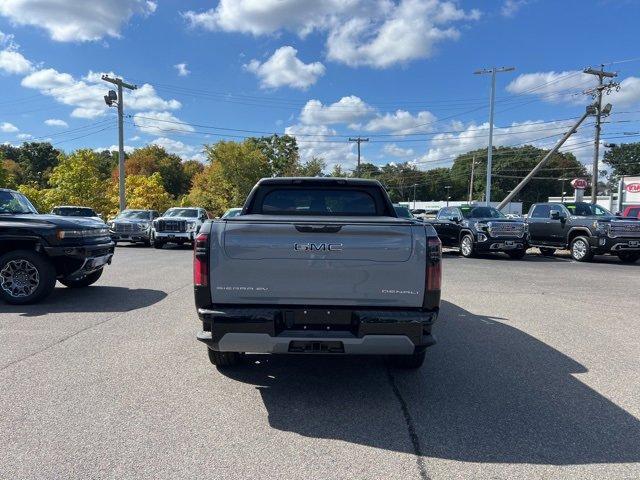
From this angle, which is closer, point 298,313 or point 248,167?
point 298,313

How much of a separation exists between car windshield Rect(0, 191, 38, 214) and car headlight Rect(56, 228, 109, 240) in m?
1.46

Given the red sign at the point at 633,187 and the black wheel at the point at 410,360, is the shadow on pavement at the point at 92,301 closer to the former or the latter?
the black wheel at the point at 410,360

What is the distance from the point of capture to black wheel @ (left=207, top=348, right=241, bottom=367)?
15.5 feet

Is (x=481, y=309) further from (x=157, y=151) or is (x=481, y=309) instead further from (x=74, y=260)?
(x=157, y=151)

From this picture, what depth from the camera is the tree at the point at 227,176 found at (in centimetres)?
5734

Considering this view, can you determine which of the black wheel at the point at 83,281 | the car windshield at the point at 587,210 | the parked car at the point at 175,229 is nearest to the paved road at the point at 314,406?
the black wheel at the point at 83,281

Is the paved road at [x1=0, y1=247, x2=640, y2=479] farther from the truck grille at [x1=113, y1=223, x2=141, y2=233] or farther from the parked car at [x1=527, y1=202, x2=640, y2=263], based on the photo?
the truck grille at [x1=113, y1=223, x2=141, y2=233]

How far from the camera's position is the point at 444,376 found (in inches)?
189

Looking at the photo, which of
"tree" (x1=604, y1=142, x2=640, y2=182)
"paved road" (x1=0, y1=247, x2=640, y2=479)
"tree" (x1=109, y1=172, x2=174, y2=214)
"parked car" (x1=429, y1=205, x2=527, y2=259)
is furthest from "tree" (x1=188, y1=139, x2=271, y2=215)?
"tree" (x1=604, y1=142, x2=640, y2=182)

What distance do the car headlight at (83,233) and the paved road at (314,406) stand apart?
4.65 ft

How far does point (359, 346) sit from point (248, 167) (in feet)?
184

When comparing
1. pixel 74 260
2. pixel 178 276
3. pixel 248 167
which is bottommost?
pixel 178 276

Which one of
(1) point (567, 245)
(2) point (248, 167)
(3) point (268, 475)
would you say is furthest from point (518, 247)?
(2) point (248, 167)

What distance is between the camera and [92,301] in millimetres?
8367
